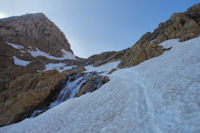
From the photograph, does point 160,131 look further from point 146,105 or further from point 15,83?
point 15,83

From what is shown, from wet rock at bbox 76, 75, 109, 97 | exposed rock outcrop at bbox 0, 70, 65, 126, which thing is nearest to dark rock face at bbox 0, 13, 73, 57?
exposed rock outcrop at bbox 0, 70, 65, 126

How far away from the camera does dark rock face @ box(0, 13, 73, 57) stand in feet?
244

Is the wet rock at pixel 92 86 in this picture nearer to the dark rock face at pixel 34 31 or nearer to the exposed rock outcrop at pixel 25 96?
the exposed rock outcrop at pixel 25 96

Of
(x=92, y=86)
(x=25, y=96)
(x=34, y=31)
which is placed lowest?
(x=25, y=96)

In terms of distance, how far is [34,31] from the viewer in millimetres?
86188

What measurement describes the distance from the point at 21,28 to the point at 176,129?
109 m

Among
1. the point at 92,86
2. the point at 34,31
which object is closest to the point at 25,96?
the point at 92,86

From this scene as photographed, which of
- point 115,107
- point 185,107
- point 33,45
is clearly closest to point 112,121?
point 115,107

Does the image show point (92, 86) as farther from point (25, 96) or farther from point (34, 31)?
point (34, 31)

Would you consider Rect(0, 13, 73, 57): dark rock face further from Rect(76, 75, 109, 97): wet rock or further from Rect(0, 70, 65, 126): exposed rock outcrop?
Rect(76, 75, 109, 97): wet rock

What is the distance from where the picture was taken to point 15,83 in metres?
21.7

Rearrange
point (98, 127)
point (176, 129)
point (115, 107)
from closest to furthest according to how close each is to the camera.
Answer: point (176, 129), point (98, 127), point (115, 107)

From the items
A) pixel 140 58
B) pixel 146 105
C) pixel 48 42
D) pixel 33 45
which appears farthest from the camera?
pixel 48 42

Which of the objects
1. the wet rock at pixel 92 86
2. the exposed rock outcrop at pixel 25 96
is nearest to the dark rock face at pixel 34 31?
the exposed rock outcrop at pixel 25 96
